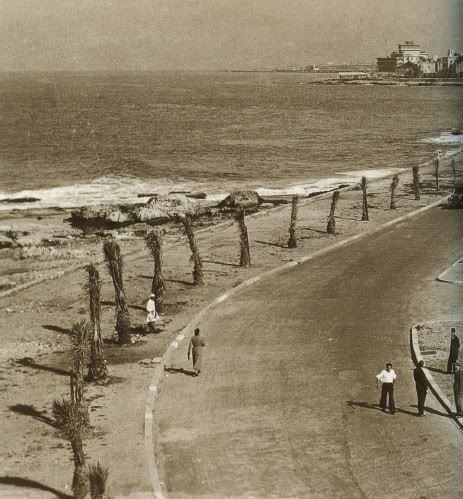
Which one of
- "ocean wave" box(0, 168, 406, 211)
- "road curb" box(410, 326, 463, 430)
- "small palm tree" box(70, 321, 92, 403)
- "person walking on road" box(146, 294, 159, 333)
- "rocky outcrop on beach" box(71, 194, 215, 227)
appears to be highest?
"small palm tree" box(70, 321, 92, 403)

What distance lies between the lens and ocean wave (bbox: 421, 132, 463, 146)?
91594 millimetres

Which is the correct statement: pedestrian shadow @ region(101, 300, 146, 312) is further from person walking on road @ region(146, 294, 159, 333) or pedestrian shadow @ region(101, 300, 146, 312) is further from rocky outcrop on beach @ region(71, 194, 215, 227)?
rocky outcrop on beach @ region(71, 194, 215, 227)

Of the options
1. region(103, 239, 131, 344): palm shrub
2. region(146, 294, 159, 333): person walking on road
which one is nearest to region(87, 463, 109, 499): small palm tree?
region(103, 239, 131, 344): palm shrub

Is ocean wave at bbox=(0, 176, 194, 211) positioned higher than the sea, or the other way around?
the sea

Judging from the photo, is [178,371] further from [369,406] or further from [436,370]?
[436,370]

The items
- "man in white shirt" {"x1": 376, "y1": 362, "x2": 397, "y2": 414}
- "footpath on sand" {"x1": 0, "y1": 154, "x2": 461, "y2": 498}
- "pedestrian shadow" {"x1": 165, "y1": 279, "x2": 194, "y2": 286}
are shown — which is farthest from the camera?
"pedestrian shadow" {"x1": 165, "y1": 279, "x2": 194, "y2": 286}

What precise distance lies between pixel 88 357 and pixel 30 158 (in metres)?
66.6

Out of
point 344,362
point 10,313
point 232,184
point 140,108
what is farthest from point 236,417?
point 140,108

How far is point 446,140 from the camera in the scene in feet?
313

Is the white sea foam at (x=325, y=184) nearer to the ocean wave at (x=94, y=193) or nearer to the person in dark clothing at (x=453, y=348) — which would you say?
the ocean wave at (x=94, y=193)

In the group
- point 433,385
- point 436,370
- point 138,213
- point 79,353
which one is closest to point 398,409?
point 433,385

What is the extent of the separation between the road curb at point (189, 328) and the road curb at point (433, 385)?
6.69 m

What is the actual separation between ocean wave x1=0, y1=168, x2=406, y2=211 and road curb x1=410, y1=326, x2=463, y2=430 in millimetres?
35316

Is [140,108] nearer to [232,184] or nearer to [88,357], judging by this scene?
[232,184]
